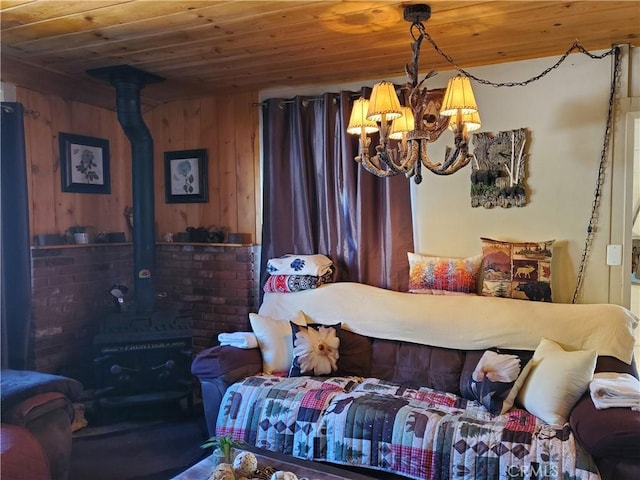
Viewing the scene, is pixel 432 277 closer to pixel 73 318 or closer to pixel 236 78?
pixel 236 78

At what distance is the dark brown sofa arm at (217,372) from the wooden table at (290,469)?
33.1 inches

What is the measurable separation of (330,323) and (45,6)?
2264mm

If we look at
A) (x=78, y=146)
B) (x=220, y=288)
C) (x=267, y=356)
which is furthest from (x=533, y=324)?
(x=78, y=146)

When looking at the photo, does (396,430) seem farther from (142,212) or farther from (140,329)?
(142,212)

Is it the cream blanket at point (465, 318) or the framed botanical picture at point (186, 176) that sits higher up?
the framed botanical picture at point (186, 176)

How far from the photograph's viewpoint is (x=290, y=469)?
1.88 meters

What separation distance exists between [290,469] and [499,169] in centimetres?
217

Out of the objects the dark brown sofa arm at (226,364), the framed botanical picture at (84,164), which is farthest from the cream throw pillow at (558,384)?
the framed botanical picture at (84,164)

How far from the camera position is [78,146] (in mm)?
3764

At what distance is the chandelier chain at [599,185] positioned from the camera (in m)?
2.82

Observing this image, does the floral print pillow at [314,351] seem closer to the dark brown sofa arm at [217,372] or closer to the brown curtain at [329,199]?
the dark brown sofa arm at [217,372]

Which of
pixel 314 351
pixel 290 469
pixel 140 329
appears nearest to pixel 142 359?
pixel 140 329

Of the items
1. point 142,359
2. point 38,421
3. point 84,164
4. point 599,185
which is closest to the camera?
point 38,421

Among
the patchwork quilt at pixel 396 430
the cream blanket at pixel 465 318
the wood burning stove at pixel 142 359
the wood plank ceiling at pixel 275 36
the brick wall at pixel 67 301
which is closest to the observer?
the patchwork quilt at pixel 396 430
